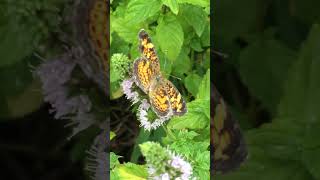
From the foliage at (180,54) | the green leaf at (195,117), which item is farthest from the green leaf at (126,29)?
the green leaf at (195,117)

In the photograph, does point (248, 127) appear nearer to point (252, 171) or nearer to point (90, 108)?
point (252, 171)

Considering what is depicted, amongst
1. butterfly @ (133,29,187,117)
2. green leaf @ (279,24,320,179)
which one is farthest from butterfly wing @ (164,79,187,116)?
green leaf @ (279,24,320,179)

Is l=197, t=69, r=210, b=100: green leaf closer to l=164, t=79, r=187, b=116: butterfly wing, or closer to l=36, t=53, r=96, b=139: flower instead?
l=164, t=79, r=187, b=116: butterfly wing

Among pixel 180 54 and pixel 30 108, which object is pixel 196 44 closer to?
pixel 180 54

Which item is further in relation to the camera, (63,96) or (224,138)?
(63,96)

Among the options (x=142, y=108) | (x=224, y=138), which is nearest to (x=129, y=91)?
(x=142, y=108)
